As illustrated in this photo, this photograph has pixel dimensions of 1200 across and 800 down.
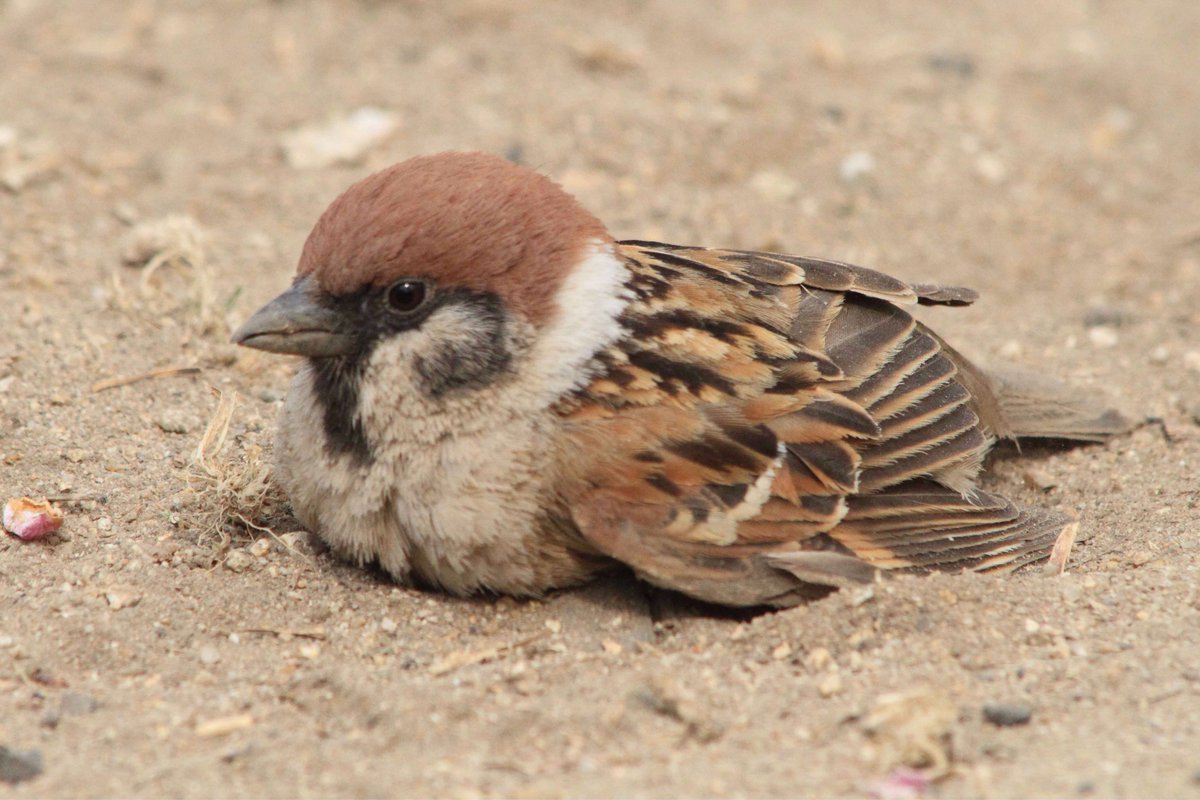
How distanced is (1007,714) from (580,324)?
1673 mm

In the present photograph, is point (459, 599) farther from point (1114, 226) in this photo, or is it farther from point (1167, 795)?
point (1114, 226)

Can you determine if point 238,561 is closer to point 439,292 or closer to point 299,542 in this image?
Result: point 299,542

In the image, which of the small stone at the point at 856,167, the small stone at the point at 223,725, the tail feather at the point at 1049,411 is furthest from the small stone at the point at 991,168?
the small stone at the point at 223,725

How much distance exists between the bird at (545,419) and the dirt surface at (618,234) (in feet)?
0.65

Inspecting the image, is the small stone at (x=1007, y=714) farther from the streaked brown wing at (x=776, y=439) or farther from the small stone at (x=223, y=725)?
the small stone at (x=223, y=725)

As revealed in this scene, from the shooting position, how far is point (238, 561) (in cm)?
479

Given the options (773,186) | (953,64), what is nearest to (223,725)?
(773,186)

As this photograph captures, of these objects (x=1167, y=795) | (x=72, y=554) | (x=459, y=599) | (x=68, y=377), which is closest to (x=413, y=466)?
(x=459, y=599)

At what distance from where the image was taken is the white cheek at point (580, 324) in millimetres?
4594

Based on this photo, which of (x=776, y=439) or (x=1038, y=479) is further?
(x=1038, y=479)

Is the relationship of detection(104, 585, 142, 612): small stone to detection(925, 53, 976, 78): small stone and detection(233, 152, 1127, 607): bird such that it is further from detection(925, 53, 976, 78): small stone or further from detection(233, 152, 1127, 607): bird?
detection(925, 53, 976, 78): small stone

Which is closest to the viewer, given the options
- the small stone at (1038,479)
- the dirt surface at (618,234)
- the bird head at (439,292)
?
the dirt surface at (618,234)

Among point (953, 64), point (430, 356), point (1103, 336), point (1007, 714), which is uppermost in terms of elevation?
point (953, 64)

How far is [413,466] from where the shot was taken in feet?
14.9
